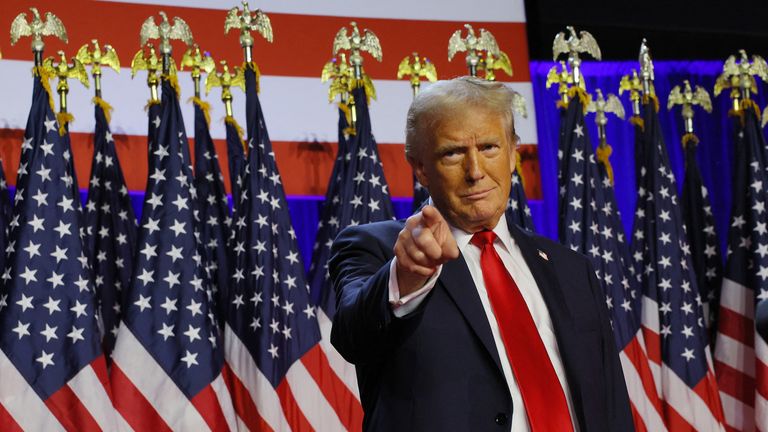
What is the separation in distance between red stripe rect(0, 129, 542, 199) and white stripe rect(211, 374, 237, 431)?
1047 mm

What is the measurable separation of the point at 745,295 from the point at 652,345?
0.54m

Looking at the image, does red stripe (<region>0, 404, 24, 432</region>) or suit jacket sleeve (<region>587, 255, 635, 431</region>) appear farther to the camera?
red stripe (<region>0, 404, 24, 432</region>)

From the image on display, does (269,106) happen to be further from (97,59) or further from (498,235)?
(498,235)

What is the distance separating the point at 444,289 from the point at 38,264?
9.03ft

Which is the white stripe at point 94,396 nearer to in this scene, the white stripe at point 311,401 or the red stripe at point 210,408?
the red stripe at point 210,408

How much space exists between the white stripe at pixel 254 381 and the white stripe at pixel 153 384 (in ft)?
0.86

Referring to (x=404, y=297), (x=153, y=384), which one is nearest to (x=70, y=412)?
(x=153, y=384)

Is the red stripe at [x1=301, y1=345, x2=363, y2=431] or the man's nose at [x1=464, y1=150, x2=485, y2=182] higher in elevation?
the man's nose at [x1=464, y1=150, x2=485, y2=182]

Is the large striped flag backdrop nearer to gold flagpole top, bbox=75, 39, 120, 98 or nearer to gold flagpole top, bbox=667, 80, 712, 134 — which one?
gold flagpole top, bbox=75, 39, 120, 98

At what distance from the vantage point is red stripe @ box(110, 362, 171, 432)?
4.09 meters

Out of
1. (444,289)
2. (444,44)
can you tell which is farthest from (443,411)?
(444,44)

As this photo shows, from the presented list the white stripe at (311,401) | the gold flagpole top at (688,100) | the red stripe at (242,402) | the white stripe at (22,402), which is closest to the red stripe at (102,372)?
the white stripe at (22,402)

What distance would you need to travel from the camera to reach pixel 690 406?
482cm

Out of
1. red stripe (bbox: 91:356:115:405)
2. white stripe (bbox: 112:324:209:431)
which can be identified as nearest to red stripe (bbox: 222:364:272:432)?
white stripe (bbox: 112:324:209:431)
